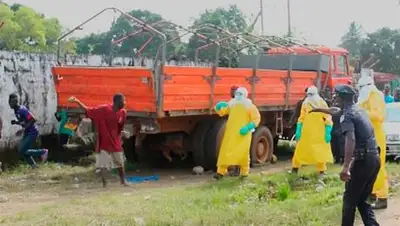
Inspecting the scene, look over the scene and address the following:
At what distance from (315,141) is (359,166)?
4292mm

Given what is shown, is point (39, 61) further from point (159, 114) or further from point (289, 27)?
point (289, 27)

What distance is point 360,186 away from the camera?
5.99m

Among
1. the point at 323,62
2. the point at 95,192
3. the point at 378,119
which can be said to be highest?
the point at 323,62

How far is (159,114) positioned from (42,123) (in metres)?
3.77

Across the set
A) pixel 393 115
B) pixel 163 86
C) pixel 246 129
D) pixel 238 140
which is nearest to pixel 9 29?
pixel 393 115

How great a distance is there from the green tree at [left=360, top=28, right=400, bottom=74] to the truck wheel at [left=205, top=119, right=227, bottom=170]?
102 feet

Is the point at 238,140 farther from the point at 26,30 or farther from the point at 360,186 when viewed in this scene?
the point at 26,30

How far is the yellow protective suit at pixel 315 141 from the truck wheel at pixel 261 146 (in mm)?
1643

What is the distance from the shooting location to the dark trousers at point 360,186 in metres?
6.00

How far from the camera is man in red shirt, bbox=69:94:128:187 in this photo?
939 centimetres

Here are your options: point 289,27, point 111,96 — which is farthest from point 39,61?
point 289,27

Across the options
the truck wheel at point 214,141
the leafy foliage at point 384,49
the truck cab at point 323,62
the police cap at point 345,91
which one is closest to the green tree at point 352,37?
the leafy foliage at point 384,49

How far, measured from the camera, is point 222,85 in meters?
11.1

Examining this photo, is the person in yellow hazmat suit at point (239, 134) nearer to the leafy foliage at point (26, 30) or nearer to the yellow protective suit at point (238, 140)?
the yellow protective suit at point (238, 140)
